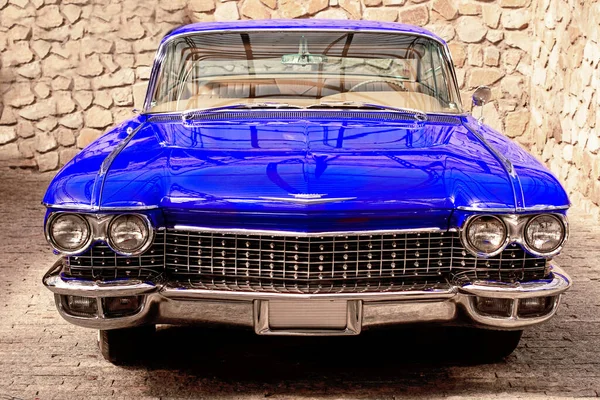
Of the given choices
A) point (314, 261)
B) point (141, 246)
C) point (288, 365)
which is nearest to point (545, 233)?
point (314, 261)

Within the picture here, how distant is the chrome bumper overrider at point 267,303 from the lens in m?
3.11

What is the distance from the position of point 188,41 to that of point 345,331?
1.98m

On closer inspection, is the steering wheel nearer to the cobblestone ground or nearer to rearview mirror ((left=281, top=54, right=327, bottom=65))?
rearview mirror ((left=281, top=54, right=327, bottom=65))

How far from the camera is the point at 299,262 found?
10.3 ft

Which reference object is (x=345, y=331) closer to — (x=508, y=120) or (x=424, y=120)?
(x=424, y=120)

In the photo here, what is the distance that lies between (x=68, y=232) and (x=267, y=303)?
0.73 meters

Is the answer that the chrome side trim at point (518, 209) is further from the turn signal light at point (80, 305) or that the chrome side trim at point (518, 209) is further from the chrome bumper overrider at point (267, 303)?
the turn signal light at point (80, 305)

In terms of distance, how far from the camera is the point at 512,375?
363 cm

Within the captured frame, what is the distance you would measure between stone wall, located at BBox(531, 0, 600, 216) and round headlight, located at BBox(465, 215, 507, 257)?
13.1ft

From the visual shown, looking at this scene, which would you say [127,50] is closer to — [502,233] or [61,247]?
[61,247]

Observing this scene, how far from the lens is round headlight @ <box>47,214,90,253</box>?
316 cm

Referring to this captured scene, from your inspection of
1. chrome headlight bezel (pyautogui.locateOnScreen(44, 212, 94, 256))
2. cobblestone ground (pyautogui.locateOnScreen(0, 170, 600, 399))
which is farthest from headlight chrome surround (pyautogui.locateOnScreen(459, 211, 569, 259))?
chrome headlight bezel (pyautogui.locateOnScreen(44, 212, 94, 256))

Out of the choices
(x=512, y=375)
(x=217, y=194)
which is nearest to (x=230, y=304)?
(x=217, y=194)

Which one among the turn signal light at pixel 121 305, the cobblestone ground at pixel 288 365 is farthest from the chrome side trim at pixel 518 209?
the turn signal light at pixel 121 305
